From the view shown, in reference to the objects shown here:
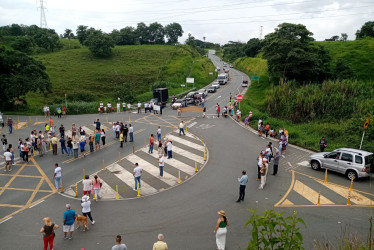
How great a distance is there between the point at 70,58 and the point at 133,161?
262ft

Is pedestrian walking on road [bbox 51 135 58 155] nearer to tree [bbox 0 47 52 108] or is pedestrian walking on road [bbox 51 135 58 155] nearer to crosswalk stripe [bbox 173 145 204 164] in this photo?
crosswalk stripe [bbox 173 145 204 164]

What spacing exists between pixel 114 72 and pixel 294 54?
49024 mm

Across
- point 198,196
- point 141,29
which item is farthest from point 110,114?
point 141,29

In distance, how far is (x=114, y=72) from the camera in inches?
3199

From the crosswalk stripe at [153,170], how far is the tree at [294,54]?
37747mm

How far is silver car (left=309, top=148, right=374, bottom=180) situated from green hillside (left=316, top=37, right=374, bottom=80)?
46.1 metres

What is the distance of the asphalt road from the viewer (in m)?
12.0

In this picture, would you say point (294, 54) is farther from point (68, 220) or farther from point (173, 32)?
point (173, 32)

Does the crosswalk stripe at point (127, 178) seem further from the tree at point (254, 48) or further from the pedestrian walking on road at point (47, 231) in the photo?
the tree at point (254, 48)

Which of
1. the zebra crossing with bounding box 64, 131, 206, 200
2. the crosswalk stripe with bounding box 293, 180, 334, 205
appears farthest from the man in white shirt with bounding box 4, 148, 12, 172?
the crosswalk stripe with bounding box 293, 180, 334, 205

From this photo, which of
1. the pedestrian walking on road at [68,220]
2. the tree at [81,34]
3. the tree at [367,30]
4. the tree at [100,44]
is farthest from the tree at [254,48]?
the pedestrian walking on road at [68,220]

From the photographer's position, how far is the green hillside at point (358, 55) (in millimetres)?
59669

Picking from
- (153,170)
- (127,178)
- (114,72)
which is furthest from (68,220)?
(114,72)

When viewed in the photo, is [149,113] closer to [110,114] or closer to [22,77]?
[110,114]
